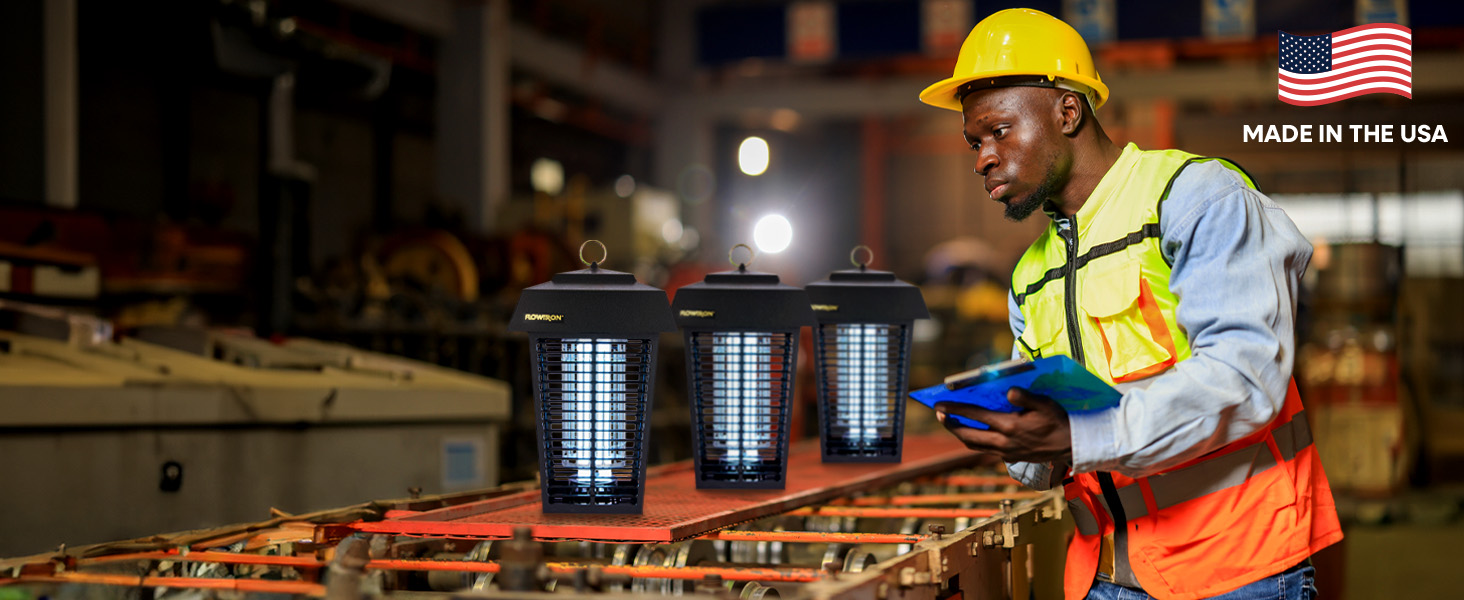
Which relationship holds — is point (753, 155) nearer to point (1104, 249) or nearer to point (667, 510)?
point (667, 510)

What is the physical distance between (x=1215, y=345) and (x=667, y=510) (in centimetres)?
86

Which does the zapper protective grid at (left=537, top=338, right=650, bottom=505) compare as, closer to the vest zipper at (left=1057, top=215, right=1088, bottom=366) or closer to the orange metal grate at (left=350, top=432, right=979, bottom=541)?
the orange metal grate at (left=350, top=432, right=979, bottom=541)

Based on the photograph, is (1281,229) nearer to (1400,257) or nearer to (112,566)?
(112,566)

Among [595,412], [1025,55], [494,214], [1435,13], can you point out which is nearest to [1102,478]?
[1025,55]

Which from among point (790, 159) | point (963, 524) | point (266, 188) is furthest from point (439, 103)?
point (963, 524)

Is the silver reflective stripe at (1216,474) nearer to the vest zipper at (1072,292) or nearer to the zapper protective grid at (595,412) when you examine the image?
the vest zipper at (1072,292)

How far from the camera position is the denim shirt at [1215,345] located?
1.34 m

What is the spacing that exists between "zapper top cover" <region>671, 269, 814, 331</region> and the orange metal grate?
0.30 meters

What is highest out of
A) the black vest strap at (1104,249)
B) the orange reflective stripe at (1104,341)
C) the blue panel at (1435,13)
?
the blue panel at (1435,13)

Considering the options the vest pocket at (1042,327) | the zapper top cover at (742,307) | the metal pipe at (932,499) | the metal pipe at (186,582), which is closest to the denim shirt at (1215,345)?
the vest pocket at (1042,327)

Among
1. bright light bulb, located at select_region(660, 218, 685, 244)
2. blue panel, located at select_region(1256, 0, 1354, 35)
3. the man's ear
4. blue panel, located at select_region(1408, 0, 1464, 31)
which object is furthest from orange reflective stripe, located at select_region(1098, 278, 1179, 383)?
bright light bulb, located at select_region(660, 218, 685, 244)

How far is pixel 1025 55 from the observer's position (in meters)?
1.65

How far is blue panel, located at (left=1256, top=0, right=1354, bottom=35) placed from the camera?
358cm

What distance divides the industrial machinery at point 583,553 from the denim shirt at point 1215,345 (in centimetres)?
32
